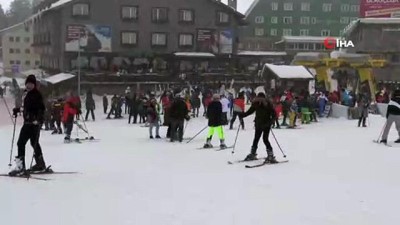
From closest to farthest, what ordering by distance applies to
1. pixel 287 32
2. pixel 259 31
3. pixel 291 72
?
1. pixel 291 72
2. pixel 259 31
3. pixel 287 32

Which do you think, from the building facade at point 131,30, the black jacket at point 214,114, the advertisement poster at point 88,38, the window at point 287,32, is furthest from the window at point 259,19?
the black jacket at point 214,114

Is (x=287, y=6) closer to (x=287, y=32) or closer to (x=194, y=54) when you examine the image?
(x=287, y=32)

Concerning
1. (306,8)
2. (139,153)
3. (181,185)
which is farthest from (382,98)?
(306,8)

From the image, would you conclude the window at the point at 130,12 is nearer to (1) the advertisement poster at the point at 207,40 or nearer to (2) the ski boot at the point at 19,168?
(1) the advertisement poster at the point at 207,40

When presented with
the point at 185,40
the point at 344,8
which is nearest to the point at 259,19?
the point at 344,8

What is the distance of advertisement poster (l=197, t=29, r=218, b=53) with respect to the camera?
49.5 meters

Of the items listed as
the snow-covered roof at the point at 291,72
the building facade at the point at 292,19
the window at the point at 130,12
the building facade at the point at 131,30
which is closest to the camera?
the snow-covered roof at the point at 291,72

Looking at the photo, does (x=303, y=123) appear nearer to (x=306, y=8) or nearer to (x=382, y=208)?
(x=382, y=208)

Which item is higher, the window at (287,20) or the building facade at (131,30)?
the window at (287,20)

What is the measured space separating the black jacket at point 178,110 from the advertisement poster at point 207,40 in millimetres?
35343

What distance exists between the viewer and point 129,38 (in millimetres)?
48125

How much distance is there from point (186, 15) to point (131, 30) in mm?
5293

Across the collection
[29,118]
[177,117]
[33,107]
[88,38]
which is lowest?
[177,117]

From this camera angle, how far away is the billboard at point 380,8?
4812cm
